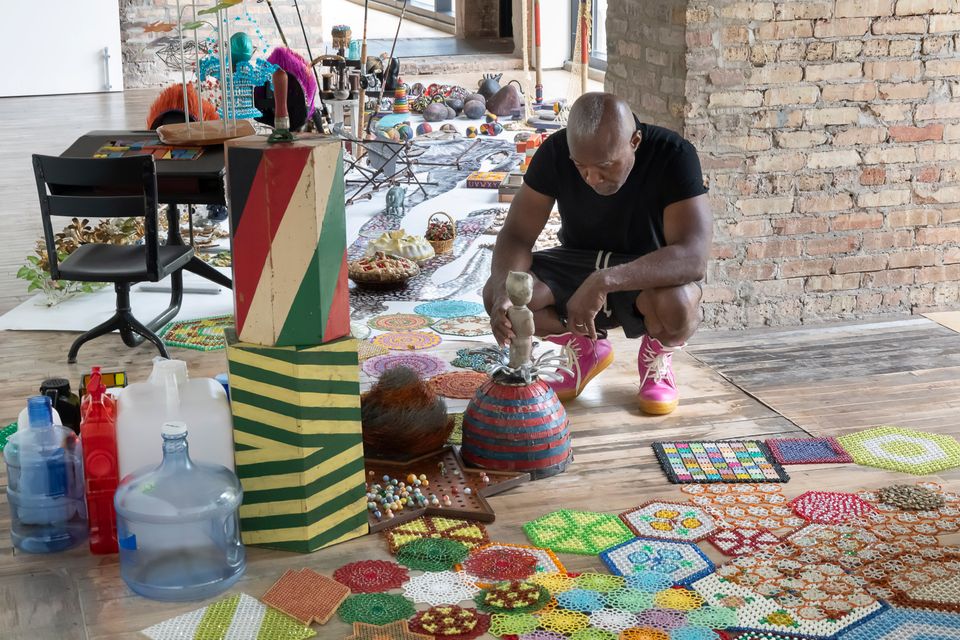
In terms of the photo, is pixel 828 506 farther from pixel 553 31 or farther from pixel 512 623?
pixel 553 31

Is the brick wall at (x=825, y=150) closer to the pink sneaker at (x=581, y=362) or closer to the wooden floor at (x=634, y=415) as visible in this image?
the wooden floor at (x=634, y=415)

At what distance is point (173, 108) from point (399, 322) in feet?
6.46

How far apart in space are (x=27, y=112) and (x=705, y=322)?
737 centimetres

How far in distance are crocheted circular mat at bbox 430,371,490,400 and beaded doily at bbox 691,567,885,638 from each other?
4.59 feet

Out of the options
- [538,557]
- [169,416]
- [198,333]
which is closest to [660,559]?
[538,557]

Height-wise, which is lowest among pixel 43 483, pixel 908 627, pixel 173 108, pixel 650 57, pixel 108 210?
pixel 908 627

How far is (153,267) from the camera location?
4.21 metres

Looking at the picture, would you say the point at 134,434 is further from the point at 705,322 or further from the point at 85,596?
the point at 705,322

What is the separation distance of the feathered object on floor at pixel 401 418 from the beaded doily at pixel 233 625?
2.38ft

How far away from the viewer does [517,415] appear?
326 cm

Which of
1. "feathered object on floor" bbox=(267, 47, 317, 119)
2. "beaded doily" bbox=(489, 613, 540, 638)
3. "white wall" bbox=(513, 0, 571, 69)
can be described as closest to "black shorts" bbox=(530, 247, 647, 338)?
"beaded doily" bbox=(489, 613, 540, 638)

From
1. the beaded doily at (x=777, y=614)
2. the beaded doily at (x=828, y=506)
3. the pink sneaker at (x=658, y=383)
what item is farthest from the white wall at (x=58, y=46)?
the beaded doily at (x=777, y=614)

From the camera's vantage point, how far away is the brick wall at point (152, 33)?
440 inches

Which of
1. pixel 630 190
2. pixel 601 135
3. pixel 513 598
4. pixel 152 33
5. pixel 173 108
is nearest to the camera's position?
pixel 513 598
